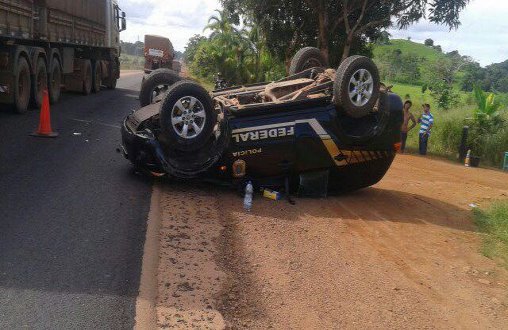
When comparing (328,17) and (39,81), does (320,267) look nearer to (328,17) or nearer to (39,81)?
(39,81)

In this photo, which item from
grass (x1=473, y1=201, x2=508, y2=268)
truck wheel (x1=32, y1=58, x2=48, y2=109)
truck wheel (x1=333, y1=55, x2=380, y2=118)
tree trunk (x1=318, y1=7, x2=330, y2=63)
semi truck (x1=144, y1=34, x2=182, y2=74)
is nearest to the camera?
grass (x1=473, y1=201, x2=508, y2=268)

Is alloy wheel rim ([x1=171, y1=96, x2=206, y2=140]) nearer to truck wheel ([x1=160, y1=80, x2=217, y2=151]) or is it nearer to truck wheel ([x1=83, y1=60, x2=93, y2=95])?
truck wheel ([x1=160, y1=80, x2=217, y2=151])

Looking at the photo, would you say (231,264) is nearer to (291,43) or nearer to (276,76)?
(291,43)

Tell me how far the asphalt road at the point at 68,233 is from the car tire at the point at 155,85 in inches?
42.2

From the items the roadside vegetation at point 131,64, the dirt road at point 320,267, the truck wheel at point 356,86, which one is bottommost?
the roadside vegetation at point 131,64

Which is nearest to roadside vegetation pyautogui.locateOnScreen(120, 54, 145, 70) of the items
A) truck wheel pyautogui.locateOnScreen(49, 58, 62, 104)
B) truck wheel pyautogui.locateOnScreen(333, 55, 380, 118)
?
truck wheel pyautogui.locateOnScreen(49, 58, 62, 104)

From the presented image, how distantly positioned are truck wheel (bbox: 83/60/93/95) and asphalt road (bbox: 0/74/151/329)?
9207 mm

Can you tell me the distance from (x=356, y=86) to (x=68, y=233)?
14.4ft

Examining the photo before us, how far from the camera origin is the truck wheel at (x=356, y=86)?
23.6 ft

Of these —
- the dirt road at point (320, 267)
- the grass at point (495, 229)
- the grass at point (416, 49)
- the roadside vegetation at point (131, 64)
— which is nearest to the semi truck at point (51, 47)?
the dirt road at point (320, 267)

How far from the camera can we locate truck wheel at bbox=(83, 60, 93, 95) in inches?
712

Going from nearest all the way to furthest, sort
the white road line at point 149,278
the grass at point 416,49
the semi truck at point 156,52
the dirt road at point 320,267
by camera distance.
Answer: the white road line at point 149,278 → the dirt road at point 320,267 → the semi truck at point 156,52 → the grass at point 416,49

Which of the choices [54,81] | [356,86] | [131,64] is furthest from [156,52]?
[131,64]

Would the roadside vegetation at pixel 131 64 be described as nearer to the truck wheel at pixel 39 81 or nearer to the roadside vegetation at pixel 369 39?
the roadside vegetation at pixel 369 39
